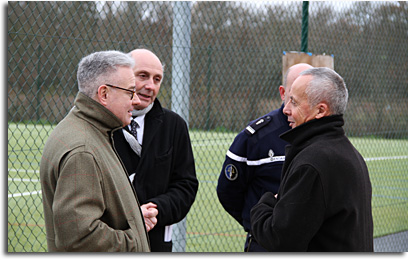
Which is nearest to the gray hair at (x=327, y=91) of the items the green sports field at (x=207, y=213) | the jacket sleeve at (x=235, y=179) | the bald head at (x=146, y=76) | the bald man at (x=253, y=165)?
the bald man at (x=253, y=165)

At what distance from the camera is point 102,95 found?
249 cm

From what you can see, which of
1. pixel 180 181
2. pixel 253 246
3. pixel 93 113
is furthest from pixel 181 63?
pixel 93 113

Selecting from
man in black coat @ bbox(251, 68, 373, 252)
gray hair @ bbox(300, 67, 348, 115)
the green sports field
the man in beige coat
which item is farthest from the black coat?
the green sports field

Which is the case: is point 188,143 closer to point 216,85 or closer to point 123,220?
point 123,220

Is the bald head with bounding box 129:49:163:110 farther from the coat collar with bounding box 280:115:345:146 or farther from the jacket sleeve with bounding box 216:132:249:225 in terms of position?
the coat collar with bounding box 280:115:345:146

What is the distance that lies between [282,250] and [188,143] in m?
A: 1.15

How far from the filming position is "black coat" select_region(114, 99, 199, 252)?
10.1ft

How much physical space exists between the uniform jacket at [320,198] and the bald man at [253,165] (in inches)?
34.5

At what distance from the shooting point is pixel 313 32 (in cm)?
654

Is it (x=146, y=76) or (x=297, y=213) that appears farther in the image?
(x=146, y=76)

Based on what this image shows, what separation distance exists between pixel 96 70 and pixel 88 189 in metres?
0.59

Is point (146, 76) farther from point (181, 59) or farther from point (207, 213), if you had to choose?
point (207, 213)

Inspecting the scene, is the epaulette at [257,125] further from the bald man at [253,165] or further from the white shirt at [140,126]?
the white shirt at [140,126]

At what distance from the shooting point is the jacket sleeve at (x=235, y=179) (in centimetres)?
347
